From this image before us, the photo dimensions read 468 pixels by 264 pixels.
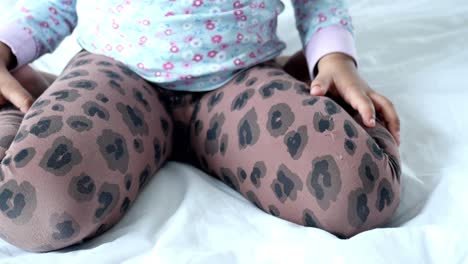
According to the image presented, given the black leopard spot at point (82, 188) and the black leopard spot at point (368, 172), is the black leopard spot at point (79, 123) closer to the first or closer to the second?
the black leopard spot at point (82, 188)

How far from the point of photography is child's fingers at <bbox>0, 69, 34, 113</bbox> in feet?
2.37

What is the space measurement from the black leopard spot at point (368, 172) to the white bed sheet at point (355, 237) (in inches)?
2.0

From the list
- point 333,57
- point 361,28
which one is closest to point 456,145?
point 333,57

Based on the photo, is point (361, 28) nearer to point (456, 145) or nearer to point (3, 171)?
point (456, 145)

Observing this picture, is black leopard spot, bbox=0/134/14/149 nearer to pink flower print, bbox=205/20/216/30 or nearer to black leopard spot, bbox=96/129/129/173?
black leopard spot, bbox=96/129/129/173

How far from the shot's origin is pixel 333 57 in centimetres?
79

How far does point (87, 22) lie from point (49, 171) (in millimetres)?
292

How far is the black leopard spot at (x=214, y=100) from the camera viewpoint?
0.74 m

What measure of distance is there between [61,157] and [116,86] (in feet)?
0.48

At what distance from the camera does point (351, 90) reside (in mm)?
712

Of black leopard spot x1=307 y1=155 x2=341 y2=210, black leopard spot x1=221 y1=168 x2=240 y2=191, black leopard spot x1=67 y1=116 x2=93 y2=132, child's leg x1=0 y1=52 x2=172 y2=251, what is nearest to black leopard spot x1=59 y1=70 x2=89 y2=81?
child's leg x1=0 y1=52 x2=172 y2=251

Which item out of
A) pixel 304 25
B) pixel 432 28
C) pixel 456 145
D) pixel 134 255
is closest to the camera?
pixel 134 255

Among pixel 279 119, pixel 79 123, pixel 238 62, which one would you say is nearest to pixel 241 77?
pixel 238 62

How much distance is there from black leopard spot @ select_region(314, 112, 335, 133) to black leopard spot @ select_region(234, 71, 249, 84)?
143 millimetres
